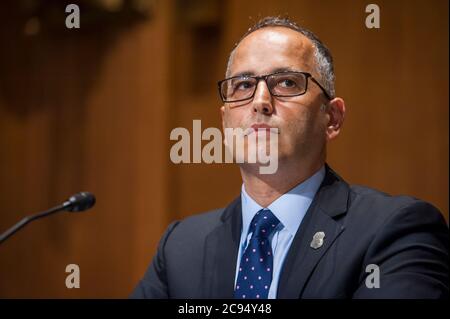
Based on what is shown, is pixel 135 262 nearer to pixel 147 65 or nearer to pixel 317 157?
pixel 147 65

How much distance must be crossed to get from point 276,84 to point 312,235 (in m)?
0.33

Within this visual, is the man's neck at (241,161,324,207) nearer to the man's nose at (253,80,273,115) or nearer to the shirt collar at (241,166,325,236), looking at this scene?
the shirt collar at (241,166,325,236)

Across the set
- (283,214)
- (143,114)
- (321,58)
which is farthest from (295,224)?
(143,114)

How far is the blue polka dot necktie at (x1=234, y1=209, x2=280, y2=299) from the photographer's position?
104 cm

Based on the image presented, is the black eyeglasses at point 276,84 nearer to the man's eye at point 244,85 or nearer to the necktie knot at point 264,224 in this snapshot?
the man's eye at point 244,85

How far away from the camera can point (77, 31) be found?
202 cm

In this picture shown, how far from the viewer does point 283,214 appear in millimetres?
1124

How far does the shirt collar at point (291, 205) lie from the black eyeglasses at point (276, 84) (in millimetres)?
196

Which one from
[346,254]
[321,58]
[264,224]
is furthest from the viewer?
[321,58]

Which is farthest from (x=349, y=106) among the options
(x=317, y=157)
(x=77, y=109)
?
(x=77, y=109)

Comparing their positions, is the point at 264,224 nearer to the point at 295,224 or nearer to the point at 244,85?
the point at 295,224

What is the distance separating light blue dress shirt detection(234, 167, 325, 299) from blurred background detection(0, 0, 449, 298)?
19.5 inches

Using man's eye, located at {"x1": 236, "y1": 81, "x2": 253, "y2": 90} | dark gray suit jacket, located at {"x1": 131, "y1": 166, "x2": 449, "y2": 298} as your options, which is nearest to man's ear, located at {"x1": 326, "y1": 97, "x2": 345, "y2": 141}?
dark gray suit jacket, located at {"x1": 131, "y1": 166, "x2": 449, "y2": 298}
